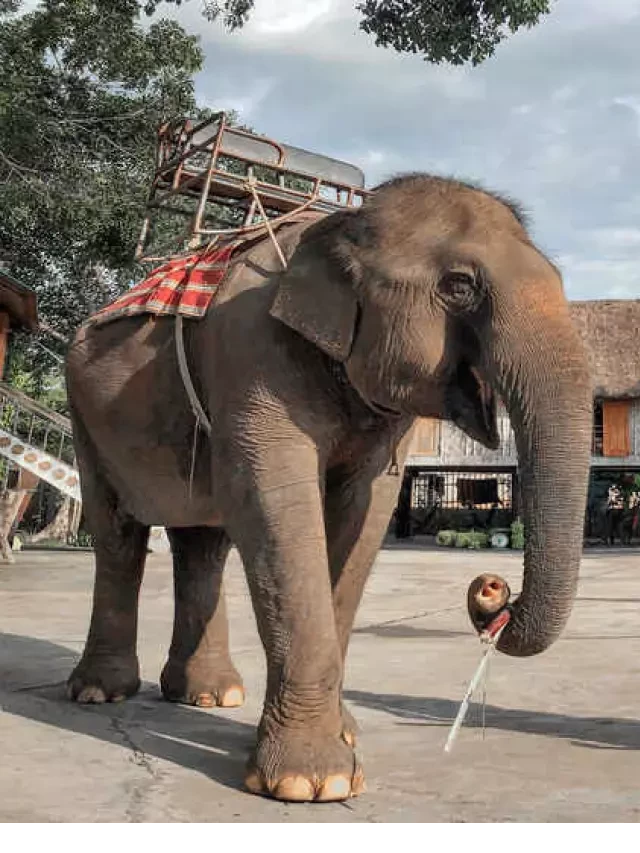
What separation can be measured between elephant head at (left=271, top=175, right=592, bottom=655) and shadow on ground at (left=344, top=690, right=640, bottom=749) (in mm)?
1470

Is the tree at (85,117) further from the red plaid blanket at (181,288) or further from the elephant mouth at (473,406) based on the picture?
the elephant mouth at (473,406)

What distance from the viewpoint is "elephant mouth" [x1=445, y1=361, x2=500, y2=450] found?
10.3 feet

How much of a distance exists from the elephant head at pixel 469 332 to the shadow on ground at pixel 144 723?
125 centimetres

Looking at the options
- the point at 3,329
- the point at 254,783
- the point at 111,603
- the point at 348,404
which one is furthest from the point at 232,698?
the point at 3,329

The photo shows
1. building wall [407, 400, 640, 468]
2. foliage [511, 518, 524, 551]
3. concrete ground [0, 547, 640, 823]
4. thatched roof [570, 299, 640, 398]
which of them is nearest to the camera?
concrete ground [0, 547, 640, 823]

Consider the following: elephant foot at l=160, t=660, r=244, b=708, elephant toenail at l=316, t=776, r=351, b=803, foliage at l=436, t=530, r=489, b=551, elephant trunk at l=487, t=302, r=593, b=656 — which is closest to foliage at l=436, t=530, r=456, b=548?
foliage at l=436, t=530, r=489, b=551

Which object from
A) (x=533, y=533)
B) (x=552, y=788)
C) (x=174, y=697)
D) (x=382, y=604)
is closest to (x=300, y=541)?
(x=533, y=533)

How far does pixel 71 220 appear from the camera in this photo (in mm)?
15656

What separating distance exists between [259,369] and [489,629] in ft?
3.71

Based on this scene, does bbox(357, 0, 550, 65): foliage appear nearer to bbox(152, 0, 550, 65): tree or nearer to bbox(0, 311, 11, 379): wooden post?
bbox(152, 0, 550, 65): tree

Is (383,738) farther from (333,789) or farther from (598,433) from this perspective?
(598,433)

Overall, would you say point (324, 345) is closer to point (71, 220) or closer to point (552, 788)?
point (552, 788)

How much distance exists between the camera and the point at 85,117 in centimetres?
1658

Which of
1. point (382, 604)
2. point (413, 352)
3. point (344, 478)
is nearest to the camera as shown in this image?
point (413, 352)
